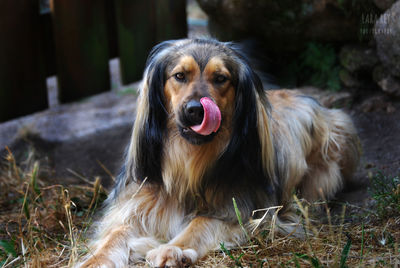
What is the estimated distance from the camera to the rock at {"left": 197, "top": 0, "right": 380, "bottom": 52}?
546 centimetres

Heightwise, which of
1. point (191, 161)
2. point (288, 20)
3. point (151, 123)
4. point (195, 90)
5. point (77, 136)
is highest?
Result: point (288, 20)

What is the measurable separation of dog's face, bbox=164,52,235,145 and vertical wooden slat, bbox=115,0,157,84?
3223 millimetres

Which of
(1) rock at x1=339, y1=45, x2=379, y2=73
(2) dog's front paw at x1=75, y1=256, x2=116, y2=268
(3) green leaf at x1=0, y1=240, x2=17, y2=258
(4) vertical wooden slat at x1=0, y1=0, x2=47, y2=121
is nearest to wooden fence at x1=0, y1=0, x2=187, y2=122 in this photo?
(4) vertical wooden slat at x1=0, y1=0, x2=47, y2=121

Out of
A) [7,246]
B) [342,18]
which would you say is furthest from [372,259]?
[342,18]

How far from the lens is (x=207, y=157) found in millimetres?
3592

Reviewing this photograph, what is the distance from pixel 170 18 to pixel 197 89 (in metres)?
3.76

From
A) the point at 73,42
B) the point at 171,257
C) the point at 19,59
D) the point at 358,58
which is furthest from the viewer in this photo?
the point at 73,42

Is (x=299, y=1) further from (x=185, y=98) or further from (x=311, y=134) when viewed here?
(x=185, y=98)

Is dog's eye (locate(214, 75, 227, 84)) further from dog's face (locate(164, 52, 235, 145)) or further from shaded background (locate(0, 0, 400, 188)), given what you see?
shaded background (locate(0, 0, 400, 188))

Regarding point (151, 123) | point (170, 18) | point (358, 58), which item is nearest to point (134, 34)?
point (170, 18)

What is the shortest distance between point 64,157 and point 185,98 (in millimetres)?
2730

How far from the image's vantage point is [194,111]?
3.26 m

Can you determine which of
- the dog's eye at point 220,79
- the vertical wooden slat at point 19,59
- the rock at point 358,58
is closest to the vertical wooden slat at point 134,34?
the vertical wooden slat at point 19,59

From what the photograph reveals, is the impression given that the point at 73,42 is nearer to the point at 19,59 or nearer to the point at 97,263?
the point at 19,59
